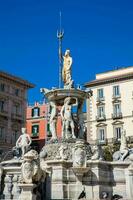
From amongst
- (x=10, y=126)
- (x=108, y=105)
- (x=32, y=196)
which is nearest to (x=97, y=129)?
(x=108, y=105)

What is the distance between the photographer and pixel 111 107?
198 feet

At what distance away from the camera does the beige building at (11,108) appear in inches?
2324

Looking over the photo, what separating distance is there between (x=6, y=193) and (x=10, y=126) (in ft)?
150

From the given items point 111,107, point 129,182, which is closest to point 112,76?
point 111,107

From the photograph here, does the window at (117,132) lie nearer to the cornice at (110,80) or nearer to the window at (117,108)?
the window at (117,108)

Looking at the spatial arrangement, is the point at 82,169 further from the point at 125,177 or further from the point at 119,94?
the point at 119,94

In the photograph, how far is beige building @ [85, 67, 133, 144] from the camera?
58.2 m

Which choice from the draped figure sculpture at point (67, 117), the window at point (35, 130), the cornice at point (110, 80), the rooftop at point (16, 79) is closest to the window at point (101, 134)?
the cornice at point (110, 80)

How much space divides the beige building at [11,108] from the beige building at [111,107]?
11386 millimetres

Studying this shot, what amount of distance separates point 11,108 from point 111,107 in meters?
16.4

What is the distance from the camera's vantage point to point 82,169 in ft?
49.2

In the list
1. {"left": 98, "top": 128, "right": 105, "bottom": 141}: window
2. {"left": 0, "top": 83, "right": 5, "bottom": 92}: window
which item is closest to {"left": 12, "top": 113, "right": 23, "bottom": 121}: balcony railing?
{"left": 0, "top": 83, "right": 5, "bottom": 92}: window

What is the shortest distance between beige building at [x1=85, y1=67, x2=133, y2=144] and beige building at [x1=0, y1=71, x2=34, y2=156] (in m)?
11.4

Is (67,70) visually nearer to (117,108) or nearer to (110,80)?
(117,108)
